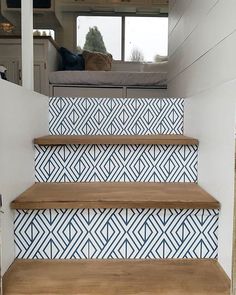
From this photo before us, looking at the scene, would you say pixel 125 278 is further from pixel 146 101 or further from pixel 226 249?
pixel 146 101

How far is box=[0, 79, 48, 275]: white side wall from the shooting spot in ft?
3.48

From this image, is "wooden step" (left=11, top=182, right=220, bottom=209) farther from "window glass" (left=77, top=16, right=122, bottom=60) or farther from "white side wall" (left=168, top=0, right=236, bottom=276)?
"window glass" (left=77, top=16, right=122, bottom=60)

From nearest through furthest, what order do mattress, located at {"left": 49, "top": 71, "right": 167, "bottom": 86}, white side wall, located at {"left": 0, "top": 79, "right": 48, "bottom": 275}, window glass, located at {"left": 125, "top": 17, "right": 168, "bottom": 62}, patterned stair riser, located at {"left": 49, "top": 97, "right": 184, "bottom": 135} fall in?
1. white side wall, located at {"left": 0, "top": 79, "right": 48, "bottom": 275}
2. patterned stair riser, located at {"left": 49, "top": 97, "right": 184, "bottom": 135}
3. mattress, located at {"left": 49, "top": 71, "right": 167, "bottom": 86}
4. window glass, located at {"left": 125, "top": 17, "right": 168, "bottom": 62}

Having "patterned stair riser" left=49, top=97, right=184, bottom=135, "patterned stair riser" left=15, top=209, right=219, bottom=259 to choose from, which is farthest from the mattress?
"patterned stair riser" left=15, top=209, right=219, bottom=259

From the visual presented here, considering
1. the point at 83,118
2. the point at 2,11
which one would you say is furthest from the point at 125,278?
the point at 2,11

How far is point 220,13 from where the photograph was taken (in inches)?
54.0

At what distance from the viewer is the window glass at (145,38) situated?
5328 mm

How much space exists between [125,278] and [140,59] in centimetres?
471

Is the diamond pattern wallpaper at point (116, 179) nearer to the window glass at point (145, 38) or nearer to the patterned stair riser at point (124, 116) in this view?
the patterned stair riser at point (124, 116)

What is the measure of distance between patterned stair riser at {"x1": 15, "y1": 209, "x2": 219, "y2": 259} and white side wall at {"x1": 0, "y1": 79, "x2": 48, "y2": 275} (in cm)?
9

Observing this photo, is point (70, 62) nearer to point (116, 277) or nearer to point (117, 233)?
point (117, 233)

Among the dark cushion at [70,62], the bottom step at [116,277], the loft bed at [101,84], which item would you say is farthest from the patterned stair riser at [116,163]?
the dark cushion at [70,62]

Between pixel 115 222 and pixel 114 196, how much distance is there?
3.6 inches

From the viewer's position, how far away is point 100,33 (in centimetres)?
536
